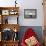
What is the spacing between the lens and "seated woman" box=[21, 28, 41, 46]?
541 centimetres

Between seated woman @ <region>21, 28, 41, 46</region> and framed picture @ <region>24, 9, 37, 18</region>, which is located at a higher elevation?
framed picture @ <region>24, 9, 37, 18</region>

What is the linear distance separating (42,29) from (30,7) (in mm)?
951

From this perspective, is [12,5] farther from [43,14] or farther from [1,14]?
[43,14]

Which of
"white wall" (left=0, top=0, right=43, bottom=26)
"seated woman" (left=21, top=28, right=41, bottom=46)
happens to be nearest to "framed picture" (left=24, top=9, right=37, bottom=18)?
"white wall" (left=0, top=0, right=43, bottom=26)

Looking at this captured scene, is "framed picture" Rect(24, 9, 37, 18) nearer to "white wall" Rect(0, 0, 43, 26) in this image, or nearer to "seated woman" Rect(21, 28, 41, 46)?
"white wall" Rect(0, 0, 43, 26)

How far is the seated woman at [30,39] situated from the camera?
541cm

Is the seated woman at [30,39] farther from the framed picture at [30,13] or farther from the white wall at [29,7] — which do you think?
the framed picture at [30,13]

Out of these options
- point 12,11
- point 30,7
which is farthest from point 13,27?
point 30,7

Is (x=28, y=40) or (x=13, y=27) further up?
(x=13, y=27)

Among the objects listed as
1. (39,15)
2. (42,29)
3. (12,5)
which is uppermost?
(12,5)

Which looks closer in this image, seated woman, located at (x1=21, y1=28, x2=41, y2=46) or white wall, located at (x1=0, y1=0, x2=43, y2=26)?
seated woman, located at (x1=21, y1=28, x2=41, y2=46)

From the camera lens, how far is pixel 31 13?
5.93 m

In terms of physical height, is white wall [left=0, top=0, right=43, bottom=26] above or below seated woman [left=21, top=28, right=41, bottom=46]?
above

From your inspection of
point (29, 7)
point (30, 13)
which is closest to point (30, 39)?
point (30, 13)
